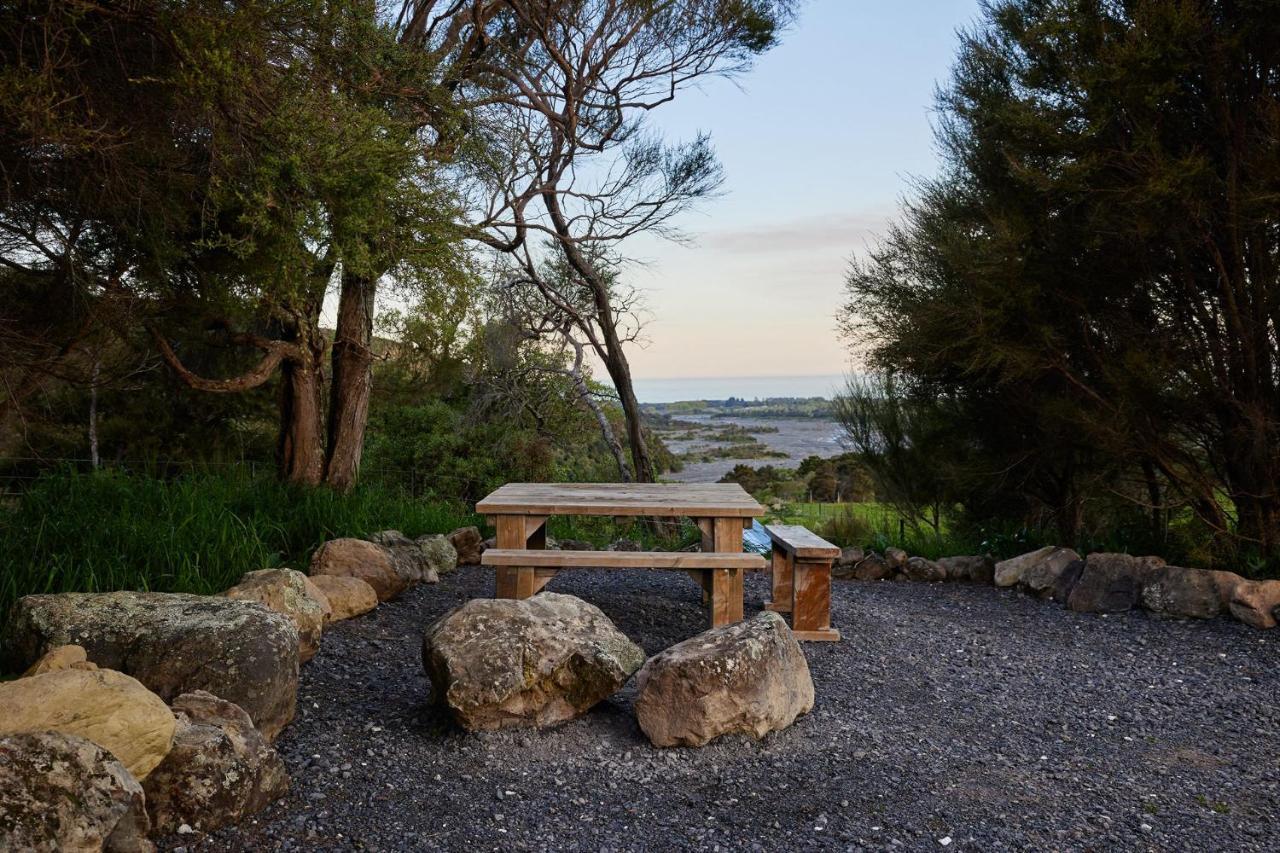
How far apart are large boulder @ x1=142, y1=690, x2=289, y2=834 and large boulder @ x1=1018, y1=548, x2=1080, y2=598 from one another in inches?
195

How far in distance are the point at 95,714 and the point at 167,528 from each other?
8.97ft

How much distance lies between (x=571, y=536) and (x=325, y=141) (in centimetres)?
431

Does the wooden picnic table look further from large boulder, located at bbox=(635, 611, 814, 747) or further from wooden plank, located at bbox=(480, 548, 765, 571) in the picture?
large boulder, located at bbox=(635, 611, 814, 747)

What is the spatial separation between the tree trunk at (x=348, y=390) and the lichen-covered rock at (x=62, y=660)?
444 centimetres

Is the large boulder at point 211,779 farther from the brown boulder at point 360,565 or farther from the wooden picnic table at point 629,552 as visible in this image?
the brown boulder at point 360,565

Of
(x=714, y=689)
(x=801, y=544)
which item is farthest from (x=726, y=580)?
(x=714, y=689)

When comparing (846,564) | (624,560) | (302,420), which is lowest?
(846,564)

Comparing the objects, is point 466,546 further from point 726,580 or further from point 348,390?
point 726,580

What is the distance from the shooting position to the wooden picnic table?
4.60 m

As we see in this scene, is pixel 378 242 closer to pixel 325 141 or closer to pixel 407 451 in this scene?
pixel 325 141

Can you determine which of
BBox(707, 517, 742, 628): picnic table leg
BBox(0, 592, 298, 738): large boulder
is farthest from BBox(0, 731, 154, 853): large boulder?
BBox(707, 517, 742, 628): picnic table leg

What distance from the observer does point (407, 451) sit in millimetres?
11953

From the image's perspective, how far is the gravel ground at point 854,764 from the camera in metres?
2.73

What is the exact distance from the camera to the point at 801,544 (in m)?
4.88
